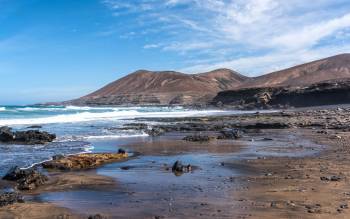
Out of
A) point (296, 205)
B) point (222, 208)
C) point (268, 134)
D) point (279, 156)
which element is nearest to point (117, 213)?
point (222, 208)

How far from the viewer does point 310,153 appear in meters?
15.1

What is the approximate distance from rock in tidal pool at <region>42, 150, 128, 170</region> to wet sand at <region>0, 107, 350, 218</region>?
1.59ft

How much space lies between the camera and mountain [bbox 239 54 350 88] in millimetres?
87375

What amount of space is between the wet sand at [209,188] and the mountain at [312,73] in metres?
73.4

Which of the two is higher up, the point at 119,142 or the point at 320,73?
the point at 320,73

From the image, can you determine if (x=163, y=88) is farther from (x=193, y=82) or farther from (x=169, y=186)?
(x=169, y=186)

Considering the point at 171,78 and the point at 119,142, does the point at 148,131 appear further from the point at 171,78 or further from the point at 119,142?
the point at 171,78

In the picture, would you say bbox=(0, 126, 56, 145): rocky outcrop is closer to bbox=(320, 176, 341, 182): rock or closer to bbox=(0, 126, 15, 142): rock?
bbox=(0, 126, 15, 142): rock

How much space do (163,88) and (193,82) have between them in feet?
26.8

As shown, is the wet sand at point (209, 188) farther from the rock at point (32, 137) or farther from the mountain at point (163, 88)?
the mountain at point (163, 88)

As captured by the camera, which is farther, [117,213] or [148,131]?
[148,131]

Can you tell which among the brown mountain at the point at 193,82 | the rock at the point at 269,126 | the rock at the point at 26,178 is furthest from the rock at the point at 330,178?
the brown mountain at the point at 193,82

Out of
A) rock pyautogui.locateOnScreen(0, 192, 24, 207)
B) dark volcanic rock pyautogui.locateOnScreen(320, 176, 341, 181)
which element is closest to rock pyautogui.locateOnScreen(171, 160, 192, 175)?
dark volcanic rock pyautogui.locateOnScreen(320, 176, 341, 181)

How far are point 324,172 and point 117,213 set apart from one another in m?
5.64
